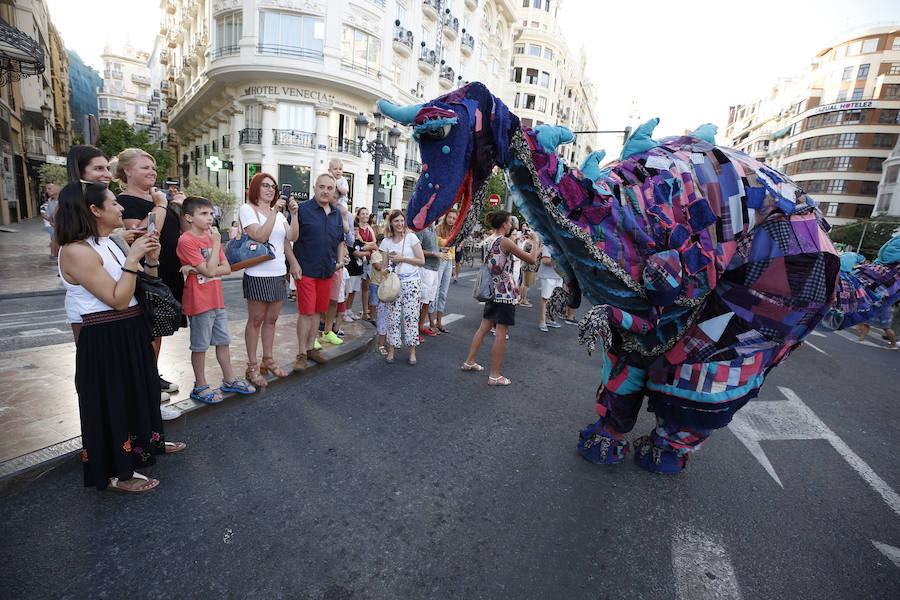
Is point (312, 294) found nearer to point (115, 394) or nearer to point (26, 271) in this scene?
point (115, 394)

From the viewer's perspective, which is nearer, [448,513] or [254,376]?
[448,513]

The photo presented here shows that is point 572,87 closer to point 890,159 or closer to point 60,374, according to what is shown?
point 890,159

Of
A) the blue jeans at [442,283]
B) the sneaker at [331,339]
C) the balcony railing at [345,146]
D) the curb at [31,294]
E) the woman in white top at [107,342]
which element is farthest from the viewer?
the balcony railing at [345,146]

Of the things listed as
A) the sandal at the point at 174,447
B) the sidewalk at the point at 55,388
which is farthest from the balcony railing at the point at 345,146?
the sandal at the point at 174,447

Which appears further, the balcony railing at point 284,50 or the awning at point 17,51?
the balcony railing at point 284,50

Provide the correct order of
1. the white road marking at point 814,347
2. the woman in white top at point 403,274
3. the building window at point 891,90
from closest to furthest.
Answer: the woman in white top at point 403,274 < the white road marking at point 814,347 < the building window at point 891,90

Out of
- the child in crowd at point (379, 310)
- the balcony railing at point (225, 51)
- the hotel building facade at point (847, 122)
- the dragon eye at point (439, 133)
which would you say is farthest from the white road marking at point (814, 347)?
the hotel building facade at point (847, 122)

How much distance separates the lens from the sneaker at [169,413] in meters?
2.99

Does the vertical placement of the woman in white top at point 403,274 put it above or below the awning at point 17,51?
below

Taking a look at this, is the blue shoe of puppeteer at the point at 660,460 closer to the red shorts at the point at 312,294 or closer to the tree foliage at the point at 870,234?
the red shorts at the point at 312,294

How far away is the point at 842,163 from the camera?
42.1 metres

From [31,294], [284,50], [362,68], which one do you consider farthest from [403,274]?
[362,68]

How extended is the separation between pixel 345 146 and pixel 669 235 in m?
23.0

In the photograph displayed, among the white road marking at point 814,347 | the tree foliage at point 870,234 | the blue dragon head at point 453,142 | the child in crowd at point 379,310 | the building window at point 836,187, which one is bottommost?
the white road marking at point 814,347
